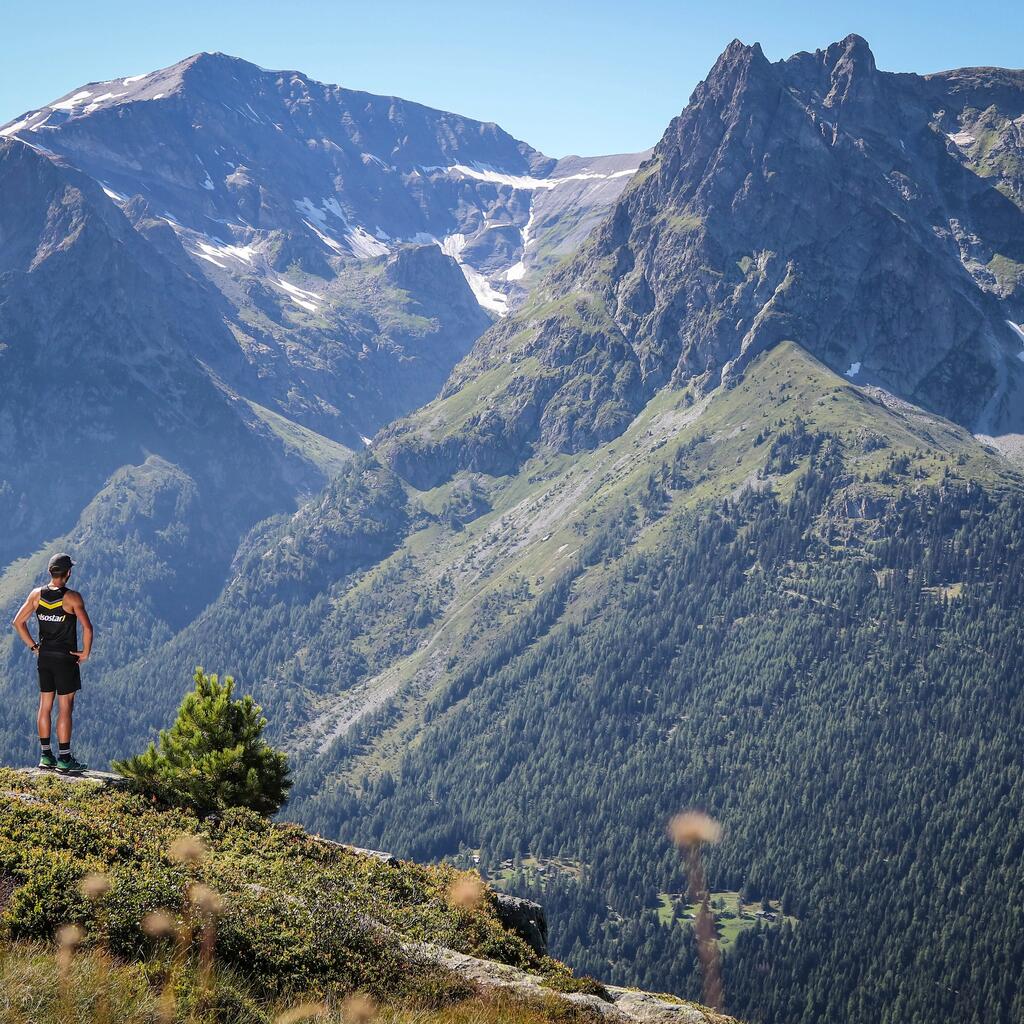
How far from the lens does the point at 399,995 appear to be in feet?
69.3

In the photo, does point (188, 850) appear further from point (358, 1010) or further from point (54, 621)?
point (358, 1010)

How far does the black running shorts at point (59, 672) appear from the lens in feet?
98.3

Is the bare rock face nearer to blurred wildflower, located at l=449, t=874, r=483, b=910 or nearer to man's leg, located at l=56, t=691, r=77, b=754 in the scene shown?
blurred wildflower, located at l=449, t=874, r=483, b=910

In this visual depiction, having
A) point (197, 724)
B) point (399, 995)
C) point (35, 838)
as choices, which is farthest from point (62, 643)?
point (399, 995)

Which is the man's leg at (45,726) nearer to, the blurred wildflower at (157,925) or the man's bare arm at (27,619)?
the man's bare arm at (27,619)

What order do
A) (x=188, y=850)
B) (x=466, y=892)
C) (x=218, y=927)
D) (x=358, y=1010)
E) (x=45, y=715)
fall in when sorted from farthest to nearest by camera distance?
(x=45, y=715), (x=466, y=892), (x=188, y=850), (x=218, y=927), (x=358, y=1010)

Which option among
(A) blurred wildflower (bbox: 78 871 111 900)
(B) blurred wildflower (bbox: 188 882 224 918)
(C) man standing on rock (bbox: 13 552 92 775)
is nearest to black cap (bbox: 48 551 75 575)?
(C) man standing on rock (bbox: 13 552 92 775)

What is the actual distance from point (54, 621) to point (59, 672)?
59.3 inches

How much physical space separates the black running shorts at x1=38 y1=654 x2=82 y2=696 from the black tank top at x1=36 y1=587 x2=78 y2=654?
199 mm

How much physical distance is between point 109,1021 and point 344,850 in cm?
1520

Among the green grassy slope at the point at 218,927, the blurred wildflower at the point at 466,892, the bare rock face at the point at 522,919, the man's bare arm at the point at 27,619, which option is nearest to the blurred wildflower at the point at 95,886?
the green grassy slope at the point at 218,927

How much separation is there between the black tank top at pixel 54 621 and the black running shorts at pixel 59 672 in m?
0.20

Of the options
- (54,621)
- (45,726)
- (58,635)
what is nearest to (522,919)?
(45,726)

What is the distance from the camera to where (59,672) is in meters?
30.1
